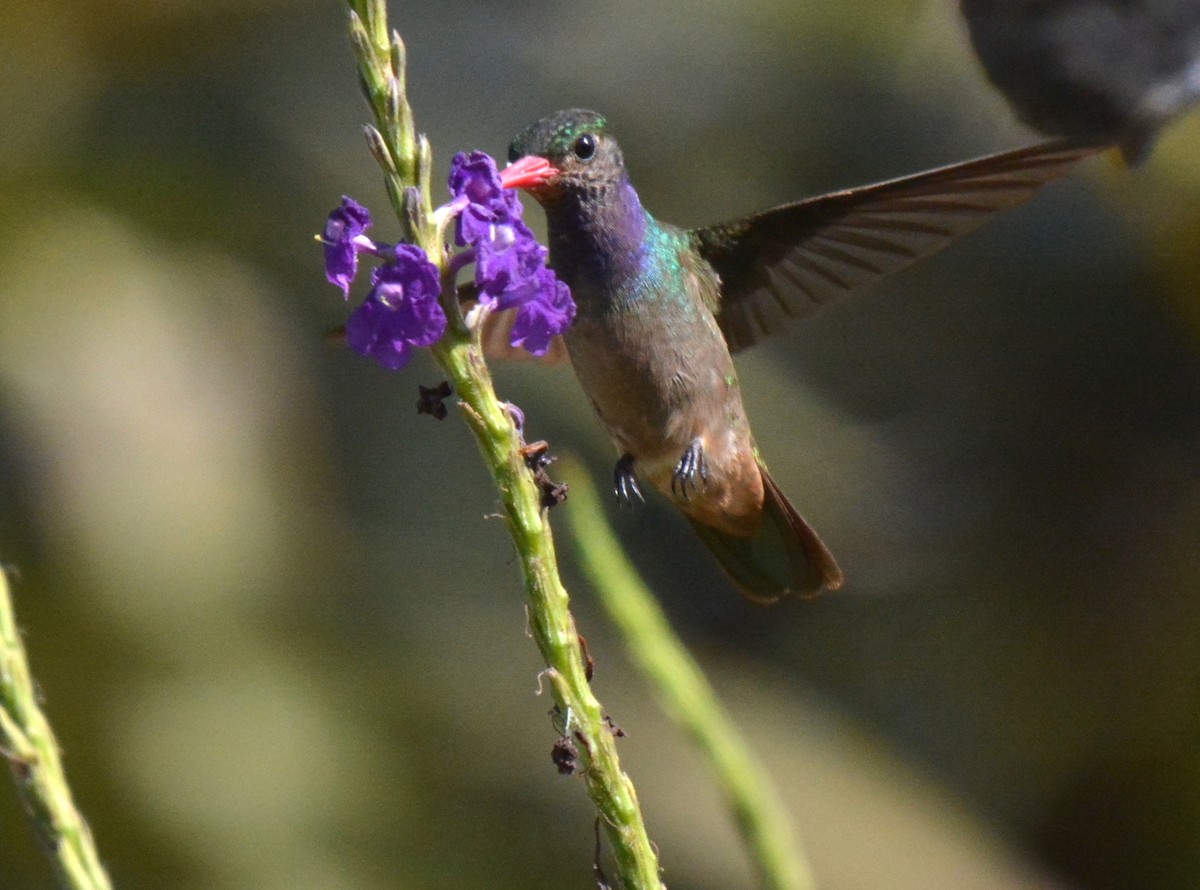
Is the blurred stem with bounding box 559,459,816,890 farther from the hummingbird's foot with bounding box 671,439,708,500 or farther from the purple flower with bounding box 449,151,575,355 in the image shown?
the hummingbird's foot with bounding box 671,439,708,500

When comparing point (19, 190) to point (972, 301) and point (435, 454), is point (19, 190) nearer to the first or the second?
point (435, 454)

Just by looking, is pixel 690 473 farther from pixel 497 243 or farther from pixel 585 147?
pixel 497 243

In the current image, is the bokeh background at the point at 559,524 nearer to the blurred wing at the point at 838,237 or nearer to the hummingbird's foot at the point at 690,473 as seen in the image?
the blurred wing at the point at 838,237

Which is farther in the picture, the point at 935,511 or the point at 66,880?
the point at 935,511

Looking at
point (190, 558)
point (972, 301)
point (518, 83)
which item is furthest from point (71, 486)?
point (972, 301)

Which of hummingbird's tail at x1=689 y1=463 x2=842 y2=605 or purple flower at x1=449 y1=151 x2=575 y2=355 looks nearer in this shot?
purple flower at x1=449 y1=151 x2=575 y2=355

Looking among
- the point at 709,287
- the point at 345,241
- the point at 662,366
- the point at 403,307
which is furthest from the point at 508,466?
the point at 709,287

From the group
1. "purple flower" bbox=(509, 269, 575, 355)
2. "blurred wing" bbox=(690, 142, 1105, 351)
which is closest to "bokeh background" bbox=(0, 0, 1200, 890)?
"blurred wing" bbox=(690, 142, 1105, 351)
